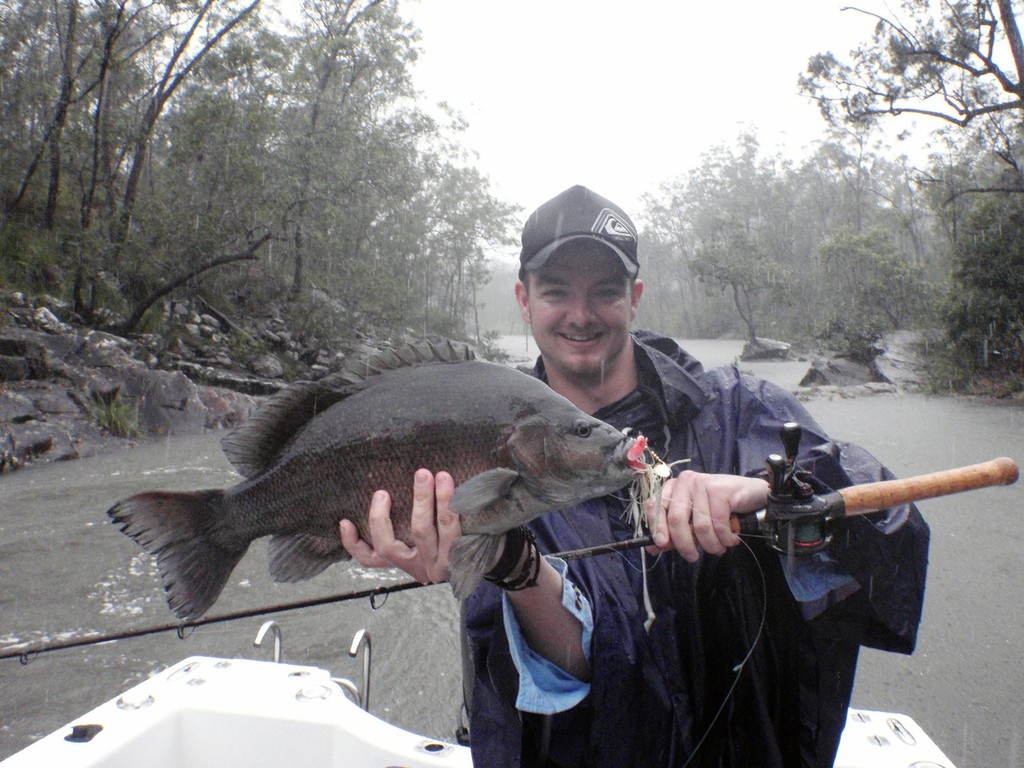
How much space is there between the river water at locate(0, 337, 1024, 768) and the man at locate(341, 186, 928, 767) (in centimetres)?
274

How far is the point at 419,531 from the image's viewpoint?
6.18ft

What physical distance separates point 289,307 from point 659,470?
67.0 feet

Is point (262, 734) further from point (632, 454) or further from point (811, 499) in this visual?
point (811, 499)

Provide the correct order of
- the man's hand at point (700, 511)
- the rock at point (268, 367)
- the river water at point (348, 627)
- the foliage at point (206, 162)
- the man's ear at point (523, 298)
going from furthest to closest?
1. the rock at point (268, 367)
2. the foliage at point (206, 162)
3. the river water at point (348, 627)
4. the man's ear at point (523, 298)
5. the man's hand at point (700, 511)

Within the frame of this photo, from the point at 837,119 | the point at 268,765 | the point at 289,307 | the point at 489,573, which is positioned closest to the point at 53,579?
the point at 268,765

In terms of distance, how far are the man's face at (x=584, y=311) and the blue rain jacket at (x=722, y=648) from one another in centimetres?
58

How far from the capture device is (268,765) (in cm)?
251

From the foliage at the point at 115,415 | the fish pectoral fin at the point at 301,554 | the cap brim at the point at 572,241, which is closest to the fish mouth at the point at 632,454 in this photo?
the fish pectoral fin at the point at 301,554

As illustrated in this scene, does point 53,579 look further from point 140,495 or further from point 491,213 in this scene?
point 491,213

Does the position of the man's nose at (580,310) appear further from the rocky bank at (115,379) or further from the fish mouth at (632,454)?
the rocky bank at (115,379)

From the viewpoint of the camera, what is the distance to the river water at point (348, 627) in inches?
180

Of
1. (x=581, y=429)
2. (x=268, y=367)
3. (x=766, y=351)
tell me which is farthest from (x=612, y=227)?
(x=766, y=351)

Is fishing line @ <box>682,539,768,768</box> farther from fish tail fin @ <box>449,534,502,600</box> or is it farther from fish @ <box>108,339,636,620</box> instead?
fish tail fin @ <box>449,534,502,600</box>

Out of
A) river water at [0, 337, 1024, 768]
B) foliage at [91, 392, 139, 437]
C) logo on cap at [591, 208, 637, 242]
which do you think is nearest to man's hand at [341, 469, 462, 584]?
logo on cap at [591, 208, 637, 242]
